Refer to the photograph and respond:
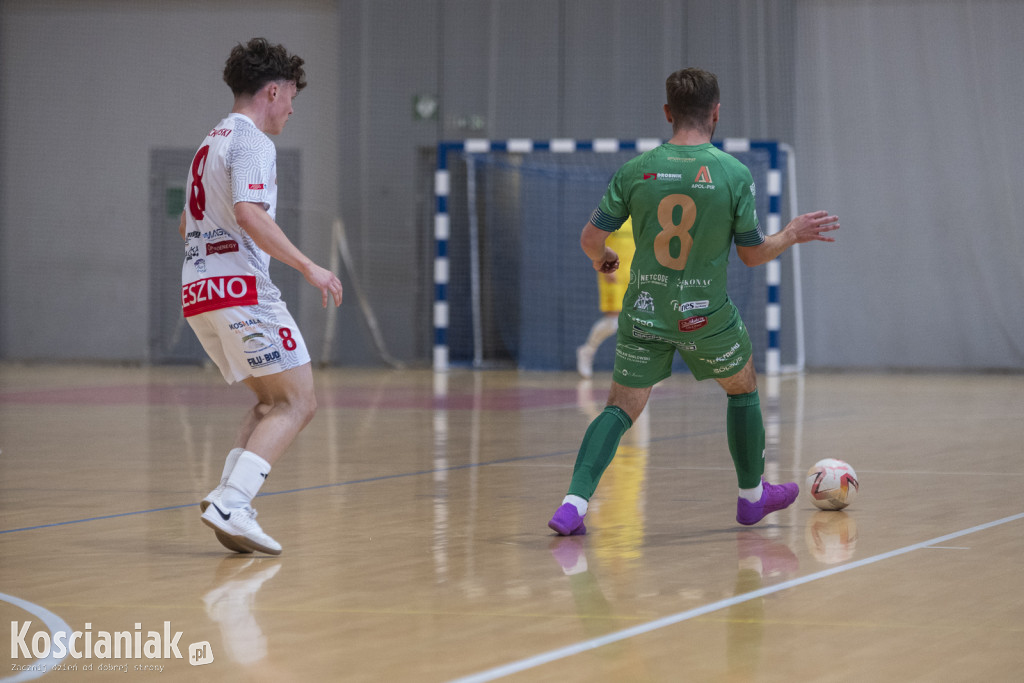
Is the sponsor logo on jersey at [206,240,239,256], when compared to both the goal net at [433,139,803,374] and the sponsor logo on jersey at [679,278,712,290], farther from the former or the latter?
the goal net at [433,139,803,374]

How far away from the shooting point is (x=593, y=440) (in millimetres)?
4734

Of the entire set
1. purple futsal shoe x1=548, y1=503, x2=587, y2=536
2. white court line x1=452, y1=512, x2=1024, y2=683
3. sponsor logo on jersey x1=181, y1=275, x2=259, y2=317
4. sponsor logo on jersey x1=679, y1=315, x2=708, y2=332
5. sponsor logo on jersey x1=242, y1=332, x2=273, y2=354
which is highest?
sponsor logo on jersey x1=181, y1=275, x2=259, y2=317

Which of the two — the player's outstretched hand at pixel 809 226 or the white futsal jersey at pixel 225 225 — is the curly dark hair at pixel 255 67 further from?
the player's outstretched hand at pixel 809 226

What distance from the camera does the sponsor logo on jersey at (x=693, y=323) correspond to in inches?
182

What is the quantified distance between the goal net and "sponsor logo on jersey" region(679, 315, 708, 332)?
11.9m

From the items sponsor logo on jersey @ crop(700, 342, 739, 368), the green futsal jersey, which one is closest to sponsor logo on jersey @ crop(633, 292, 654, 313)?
the green futsal jersey

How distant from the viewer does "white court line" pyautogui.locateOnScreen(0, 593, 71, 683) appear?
2.77 metres

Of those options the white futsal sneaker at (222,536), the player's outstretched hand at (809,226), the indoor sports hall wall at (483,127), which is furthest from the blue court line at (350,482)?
the indoor sports hall wall at (483,127)

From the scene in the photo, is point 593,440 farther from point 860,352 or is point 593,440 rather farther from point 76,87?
point 76,87

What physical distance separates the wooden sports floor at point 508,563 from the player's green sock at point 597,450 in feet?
0.61

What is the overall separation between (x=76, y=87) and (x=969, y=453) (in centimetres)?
1580

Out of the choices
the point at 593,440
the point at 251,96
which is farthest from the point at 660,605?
the point at 251,96

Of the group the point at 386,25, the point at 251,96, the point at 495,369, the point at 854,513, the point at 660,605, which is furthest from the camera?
the point at 386,25

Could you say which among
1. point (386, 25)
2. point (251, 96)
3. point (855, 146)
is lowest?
point (251, 96)
